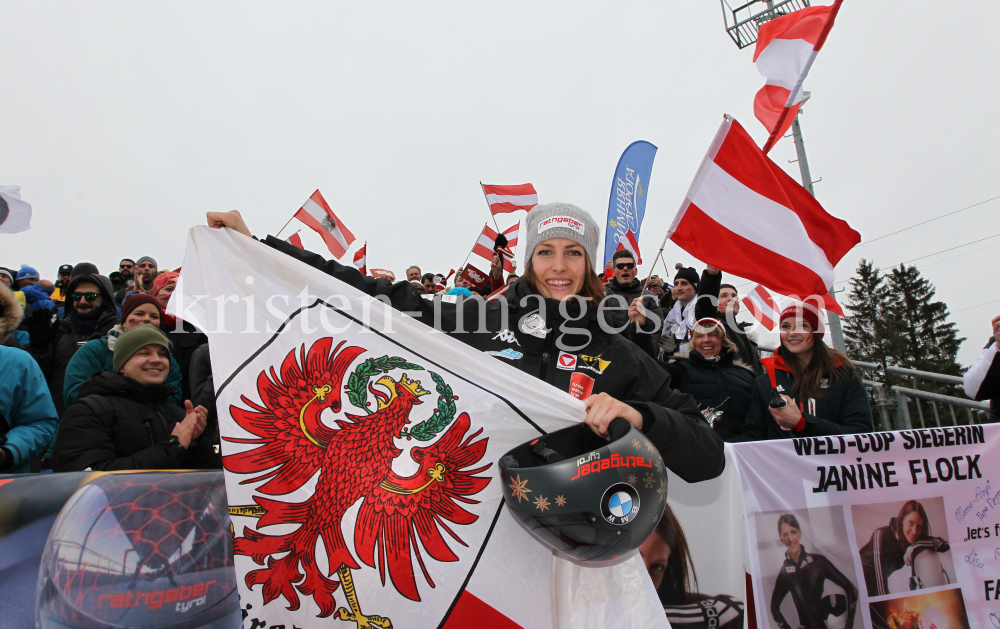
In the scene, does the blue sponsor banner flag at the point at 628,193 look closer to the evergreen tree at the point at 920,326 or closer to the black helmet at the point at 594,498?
the black helmet at the point at 594,498

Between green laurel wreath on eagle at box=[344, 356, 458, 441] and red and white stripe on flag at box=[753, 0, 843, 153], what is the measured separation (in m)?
4.15

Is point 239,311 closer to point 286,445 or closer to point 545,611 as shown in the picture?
point 286,445

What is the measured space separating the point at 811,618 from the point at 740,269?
2.35 meters

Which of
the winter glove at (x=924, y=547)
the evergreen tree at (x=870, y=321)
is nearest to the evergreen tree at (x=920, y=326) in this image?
the evergreen tree at (x=870, y=321)

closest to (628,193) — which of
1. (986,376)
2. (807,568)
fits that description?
(986,376)

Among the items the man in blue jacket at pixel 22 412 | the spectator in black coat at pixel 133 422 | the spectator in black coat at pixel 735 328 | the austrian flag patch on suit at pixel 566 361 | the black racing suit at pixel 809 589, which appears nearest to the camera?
the austrian flag patch on suit at pixel 566 361

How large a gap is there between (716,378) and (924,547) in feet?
5.59

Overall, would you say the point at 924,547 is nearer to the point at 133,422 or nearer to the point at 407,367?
the point at 407,367

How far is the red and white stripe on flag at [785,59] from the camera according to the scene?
5.08m

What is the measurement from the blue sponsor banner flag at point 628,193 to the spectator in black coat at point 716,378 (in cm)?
238

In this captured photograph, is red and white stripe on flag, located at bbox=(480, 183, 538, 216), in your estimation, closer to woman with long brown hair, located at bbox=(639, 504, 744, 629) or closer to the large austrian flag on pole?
A: woman with long brown hair, located at bbox=(639, 504, 744, 629)

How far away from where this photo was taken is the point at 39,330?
17.0ft

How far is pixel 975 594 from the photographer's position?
3.46 m

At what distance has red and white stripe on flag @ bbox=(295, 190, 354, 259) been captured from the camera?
971 cm
